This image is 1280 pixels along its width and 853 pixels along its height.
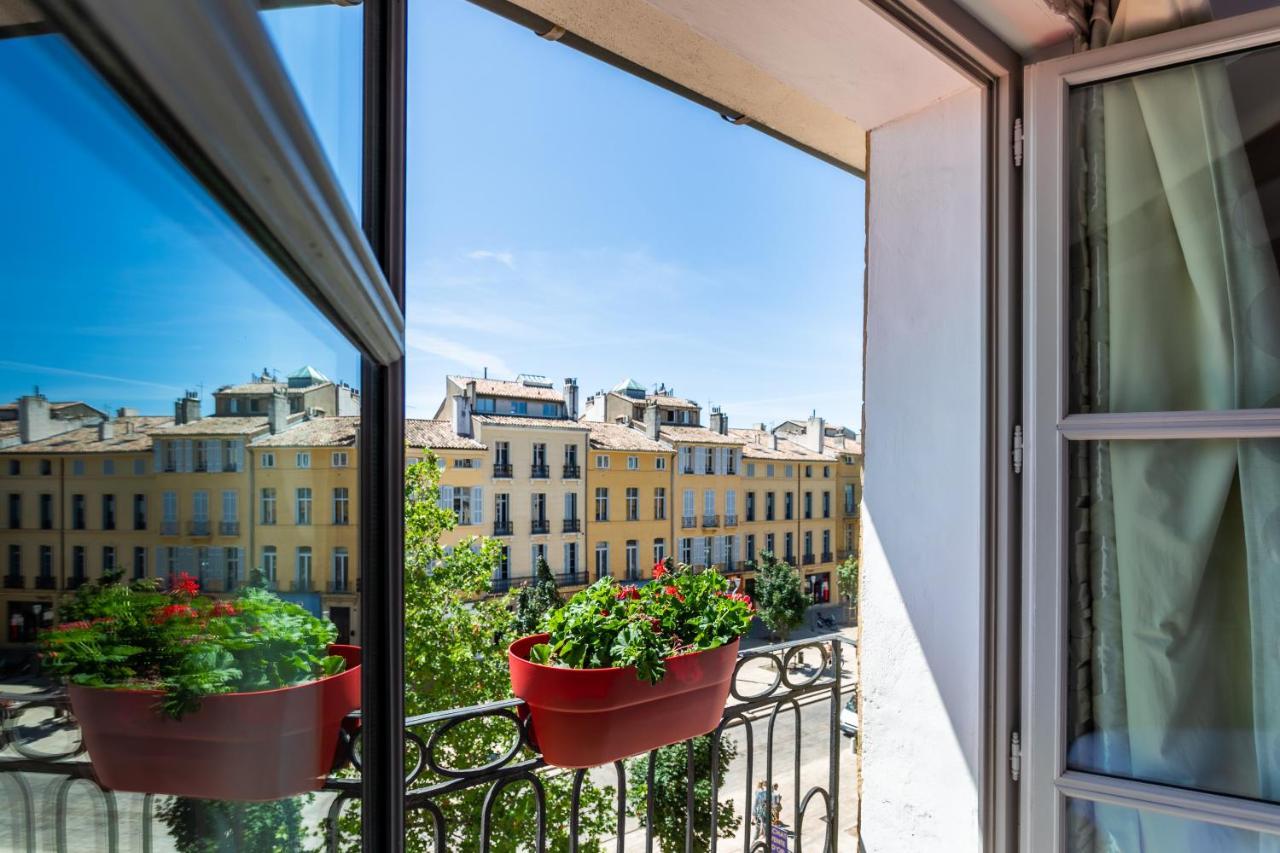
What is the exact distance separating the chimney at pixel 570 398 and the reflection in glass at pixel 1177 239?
17903 mm

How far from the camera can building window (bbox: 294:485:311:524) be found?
28 centimetres

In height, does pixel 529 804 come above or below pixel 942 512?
below

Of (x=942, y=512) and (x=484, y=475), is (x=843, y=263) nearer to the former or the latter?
(x=484, y=475)

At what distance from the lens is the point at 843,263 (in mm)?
20750

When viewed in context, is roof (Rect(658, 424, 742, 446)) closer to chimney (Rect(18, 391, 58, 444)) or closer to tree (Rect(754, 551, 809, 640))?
tree (Rect(754, 551, 809, 640))

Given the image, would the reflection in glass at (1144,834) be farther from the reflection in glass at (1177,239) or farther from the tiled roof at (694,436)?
the tiled roof at (694,436)

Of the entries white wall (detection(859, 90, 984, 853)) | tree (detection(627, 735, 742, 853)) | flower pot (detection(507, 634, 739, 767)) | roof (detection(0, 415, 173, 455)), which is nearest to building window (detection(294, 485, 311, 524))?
roof (detection(0, 415, 173, 455))

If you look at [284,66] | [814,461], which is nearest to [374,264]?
[284,66]

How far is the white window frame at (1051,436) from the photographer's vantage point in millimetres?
1132

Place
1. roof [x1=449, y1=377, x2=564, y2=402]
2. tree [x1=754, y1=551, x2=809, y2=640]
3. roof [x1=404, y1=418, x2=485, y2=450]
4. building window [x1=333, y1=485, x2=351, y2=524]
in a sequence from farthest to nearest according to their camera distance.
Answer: roof [x1=449, y1=377, x2=564, y2=402] → tree [x1=754, y1=551, x2=809, y2=640] → roof [x1=404, y1=418, x2=485, y2=450] → building window [x1=333, y1=485, x2=351, y2=524]

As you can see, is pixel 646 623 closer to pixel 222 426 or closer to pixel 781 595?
pixel 222 426

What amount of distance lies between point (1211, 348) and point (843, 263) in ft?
67.6

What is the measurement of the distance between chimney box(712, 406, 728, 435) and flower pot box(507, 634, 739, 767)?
62.2ft

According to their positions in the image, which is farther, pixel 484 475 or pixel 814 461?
pixel 814 461
